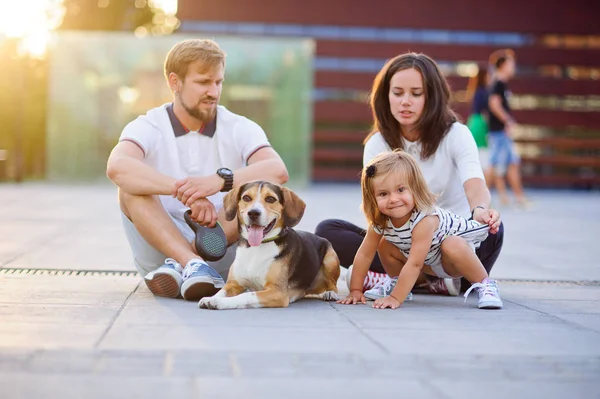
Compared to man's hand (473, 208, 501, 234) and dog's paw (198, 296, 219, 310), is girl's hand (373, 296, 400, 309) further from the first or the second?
dog's paw (198, 296, 219, 310)

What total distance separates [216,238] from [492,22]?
4793cm

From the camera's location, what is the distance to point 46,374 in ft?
10.9

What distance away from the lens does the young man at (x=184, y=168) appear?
530cm

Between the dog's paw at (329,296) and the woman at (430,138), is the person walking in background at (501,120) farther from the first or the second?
the dog's paw at (329,296)

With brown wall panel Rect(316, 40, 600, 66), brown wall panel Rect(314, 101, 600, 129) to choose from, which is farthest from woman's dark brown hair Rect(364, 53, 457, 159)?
brown wall panel Rect(316, 40, 600, 66)

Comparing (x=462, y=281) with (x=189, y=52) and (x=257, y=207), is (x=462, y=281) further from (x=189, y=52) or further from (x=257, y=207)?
(x=189, y=52)

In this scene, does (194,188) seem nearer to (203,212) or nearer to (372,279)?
(203,212)

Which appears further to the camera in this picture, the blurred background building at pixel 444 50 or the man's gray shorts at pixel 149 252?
the blurred background building at pixel 444 50

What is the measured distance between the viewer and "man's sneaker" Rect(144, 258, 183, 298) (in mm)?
5188

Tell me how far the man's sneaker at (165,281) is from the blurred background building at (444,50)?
4366 centimetres

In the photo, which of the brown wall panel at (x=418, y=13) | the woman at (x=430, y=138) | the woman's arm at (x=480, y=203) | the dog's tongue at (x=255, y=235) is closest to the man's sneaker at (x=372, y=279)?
the woman at (x=430, y=138)

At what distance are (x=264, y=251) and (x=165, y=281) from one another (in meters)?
0.64

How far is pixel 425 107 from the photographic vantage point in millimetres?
5637

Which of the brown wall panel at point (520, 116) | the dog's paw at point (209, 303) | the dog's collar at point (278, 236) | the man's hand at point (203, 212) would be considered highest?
the man's hand at point (203, 212)
